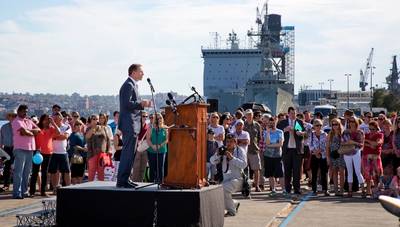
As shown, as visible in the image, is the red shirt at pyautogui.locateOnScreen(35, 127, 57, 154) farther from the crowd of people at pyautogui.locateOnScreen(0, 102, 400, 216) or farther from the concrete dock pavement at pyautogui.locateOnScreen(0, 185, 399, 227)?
the concrete dock pavement at pyautogui.locateOnScreen(0, 185, 399, 227)

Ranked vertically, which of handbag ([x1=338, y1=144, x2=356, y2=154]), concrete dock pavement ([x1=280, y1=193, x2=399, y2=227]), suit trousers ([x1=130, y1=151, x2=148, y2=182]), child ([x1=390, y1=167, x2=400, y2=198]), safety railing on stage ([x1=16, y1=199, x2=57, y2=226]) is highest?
handbag ([x1=338, y1=144, x2=356, y2=154])

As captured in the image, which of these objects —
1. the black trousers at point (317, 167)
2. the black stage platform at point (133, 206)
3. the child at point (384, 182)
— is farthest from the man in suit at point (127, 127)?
the black trousers at point (317, 167)

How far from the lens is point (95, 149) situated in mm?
15078

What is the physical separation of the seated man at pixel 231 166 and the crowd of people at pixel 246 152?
4.13 feet

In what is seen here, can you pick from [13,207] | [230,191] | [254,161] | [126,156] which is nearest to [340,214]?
[230,191]

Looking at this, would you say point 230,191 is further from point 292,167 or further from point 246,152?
point 292,167

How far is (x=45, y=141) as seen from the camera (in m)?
14.7

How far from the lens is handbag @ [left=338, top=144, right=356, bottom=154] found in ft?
49.3

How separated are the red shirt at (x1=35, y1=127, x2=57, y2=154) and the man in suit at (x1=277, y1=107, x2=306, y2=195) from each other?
204 inches

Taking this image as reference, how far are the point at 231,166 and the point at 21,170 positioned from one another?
4.60 m

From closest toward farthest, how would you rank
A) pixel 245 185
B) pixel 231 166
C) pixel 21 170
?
pixel 231 166
pixel 245 185
pixel 21 170

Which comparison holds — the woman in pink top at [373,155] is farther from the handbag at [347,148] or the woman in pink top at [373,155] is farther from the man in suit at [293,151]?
the man in suit at [293,151]

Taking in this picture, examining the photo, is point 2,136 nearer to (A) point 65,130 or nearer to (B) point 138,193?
(A) point 65,130

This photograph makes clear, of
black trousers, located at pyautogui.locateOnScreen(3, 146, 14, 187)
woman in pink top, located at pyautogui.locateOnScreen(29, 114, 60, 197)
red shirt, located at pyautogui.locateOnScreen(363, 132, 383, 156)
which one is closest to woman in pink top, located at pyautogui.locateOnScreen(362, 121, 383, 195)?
red shirt, located at pyautogui.locateOnScreen(363, 132, 383, 156)
